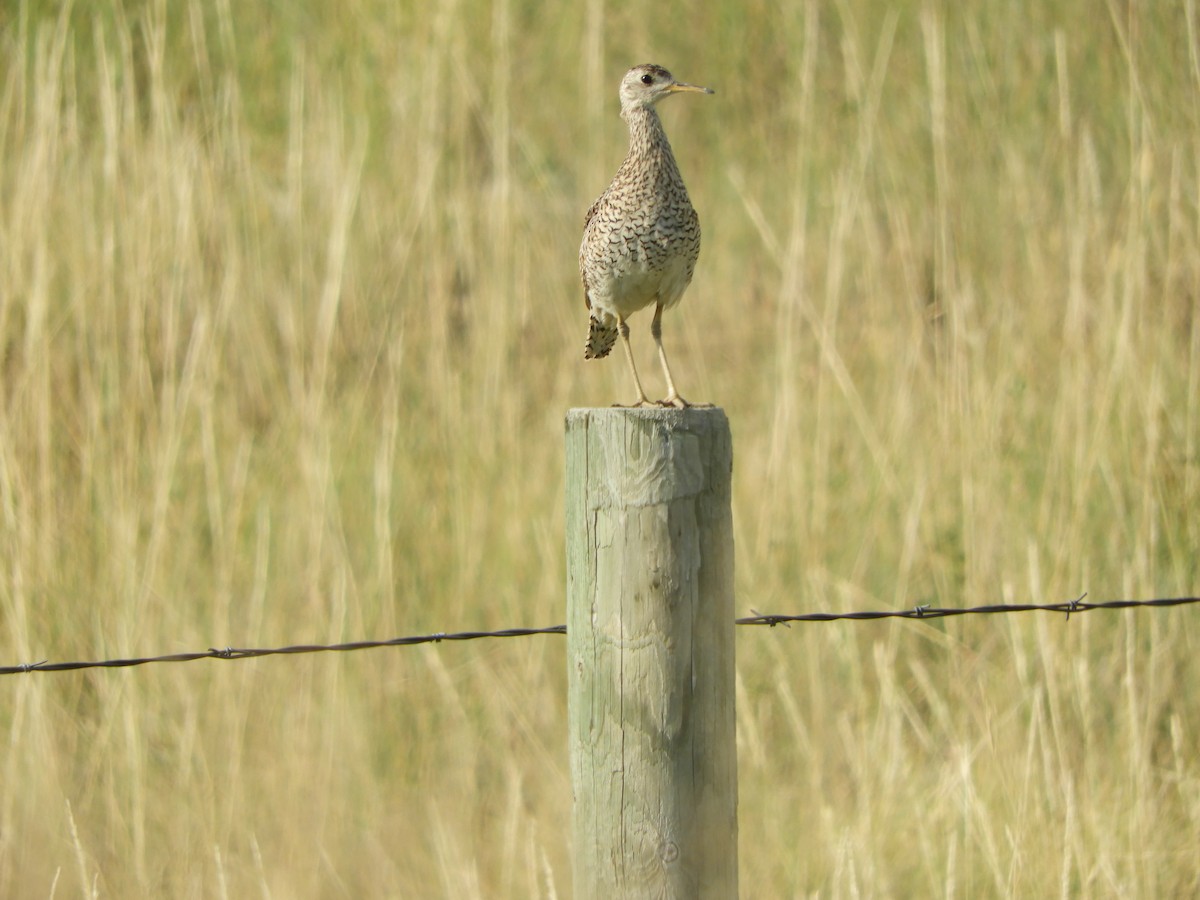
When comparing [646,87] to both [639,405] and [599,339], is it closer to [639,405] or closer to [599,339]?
[599,339]

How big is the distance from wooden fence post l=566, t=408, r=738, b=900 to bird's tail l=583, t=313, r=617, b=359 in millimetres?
1890

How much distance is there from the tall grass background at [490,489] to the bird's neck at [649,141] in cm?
81

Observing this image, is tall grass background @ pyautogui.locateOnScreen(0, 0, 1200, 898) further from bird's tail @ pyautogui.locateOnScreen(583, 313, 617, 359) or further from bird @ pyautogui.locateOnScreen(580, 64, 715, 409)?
bird @ pyautogui.locateOnScreen(580, 64, 715, 409)

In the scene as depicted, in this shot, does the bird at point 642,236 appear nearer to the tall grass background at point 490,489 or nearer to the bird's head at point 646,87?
the bird's head at point 646,87

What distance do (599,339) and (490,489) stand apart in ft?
2.30

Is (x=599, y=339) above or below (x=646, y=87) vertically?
below

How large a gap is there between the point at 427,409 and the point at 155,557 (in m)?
1.04

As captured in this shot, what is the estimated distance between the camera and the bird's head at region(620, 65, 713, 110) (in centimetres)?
354

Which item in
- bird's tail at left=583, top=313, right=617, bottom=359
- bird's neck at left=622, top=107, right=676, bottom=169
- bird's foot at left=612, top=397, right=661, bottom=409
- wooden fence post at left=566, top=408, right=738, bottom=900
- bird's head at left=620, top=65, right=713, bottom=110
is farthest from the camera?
bird's tail at left=583, top=313, right=617, bottom=359

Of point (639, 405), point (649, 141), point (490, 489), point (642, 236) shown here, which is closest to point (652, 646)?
point (639, 405)

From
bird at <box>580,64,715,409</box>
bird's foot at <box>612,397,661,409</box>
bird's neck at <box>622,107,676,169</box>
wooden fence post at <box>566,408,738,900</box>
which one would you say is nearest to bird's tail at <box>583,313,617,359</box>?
bird at <box>580,64,715,409</box>

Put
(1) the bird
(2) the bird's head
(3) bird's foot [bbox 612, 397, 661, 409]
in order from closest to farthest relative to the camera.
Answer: (3) bird's foot [bbox 612, 397, 661, 409]
(1) the bird
(2) the bird's head

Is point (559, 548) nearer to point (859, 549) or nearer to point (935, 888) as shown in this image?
point (859, 549)

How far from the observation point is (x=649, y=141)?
133 inches
